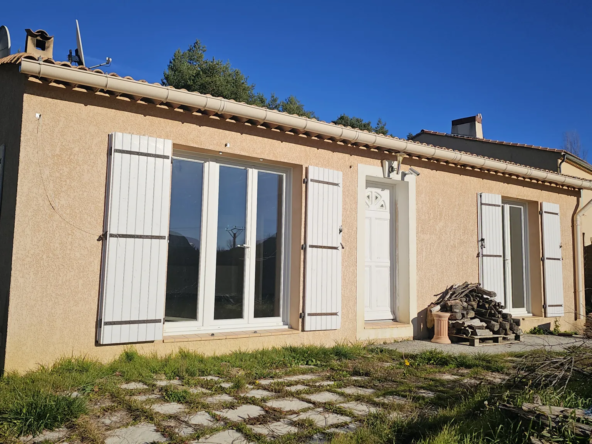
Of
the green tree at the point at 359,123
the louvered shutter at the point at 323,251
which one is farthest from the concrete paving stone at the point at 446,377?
the green tree at the point at 359,123

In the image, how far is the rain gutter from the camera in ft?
14.0

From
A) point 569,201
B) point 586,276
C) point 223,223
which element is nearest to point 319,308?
point 223,223

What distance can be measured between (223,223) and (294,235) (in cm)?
91

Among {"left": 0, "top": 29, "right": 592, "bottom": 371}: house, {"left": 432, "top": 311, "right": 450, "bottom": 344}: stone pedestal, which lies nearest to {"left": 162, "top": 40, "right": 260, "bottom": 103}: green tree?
{"left": 0, "top": 29, "right": 592, "bottom": 371}: house

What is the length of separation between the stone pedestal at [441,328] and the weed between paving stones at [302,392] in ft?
3.64

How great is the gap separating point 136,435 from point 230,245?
2.89 m

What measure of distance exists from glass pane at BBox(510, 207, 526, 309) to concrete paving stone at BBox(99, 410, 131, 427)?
7.17 meters

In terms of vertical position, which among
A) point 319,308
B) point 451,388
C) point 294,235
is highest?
point 294,235

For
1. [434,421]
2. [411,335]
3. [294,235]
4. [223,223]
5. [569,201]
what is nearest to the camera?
[434,421]

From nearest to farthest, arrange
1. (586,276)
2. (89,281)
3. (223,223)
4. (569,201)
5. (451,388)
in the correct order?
(451,388) < (89,281) < (223,223) < (569,201) < (586,276)

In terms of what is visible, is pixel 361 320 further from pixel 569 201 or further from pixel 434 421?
pixel 569 201

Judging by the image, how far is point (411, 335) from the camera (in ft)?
22.2

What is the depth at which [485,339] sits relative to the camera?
6.76 meters

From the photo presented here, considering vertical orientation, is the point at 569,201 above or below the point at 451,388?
above
